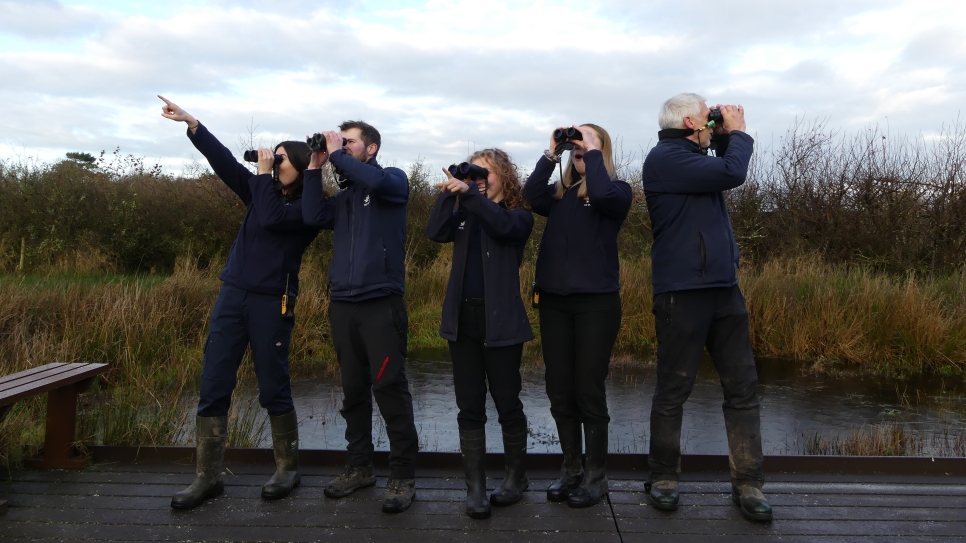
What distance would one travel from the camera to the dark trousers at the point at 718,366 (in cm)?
331

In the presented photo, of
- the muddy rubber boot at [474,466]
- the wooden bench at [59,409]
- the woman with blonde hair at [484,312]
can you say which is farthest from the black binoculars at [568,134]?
the wooden bench at [59,409]

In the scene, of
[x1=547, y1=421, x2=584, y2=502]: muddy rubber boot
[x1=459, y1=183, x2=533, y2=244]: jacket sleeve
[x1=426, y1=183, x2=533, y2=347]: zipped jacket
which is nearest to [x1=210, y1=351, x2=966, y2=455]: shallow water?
[x1=547, y1=421, x2=584, y2=502]: muddy rubber boot

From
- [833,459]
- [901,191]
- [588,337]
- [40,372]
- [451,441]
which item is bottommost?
[451,441]

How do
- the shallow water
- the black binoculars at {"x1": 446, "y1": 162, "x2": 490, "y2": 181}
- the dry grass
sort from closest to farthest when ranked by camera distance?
the black binoculars at {"x1": 446, "y1": 162, "x2": 490, "y2": 181}, the shallow water, the dry grass

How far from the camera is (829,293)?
8406mm

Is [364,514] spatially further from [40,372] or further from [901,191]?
[901,191]

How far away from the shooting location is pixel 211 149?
368cm

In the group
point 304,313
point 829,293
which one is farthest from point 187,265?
point 829,293

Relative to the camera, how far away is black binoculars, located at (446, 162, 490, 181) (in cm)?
326

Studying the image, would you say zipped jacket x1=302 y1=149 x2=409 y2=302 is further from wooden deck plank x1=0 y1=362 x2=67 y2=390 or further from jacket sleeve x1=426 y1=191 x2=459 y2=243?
wooden deck plank x1=0 y1=362 x2=67 y2=390

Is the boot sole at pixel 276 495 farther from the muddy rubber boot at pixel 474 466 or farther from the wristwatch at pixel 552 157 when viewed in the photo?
the wristwatch at pixel 552 157

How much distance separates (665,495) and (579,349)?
75cm

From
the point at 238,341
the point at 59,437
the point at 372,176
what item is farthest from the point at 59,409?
the point at 372,176

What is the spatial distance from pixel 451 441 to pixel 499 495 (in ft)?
6.08
